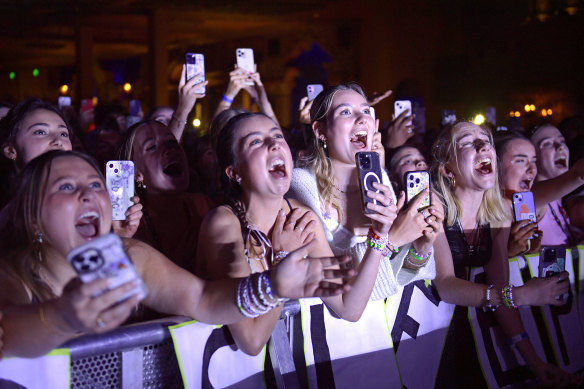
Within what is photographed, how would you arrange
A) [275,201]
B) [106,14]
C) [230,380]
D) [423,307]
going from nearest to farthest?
1. [230,380]
2. [275,201]
3. [423,307]
4. [106,14]

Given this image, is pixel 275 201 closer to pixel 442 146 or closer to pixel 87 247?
pixel 87 247

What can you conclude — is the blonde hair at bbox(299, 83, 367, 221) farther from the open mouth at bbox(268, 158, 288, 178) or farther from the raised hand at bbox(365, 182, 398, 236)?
the raised hand at bbox(365, 182, 398, 236)

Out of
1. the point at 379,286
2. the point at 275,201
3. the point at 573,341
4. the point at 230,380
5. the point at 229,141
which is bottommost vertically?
the point at 573,341

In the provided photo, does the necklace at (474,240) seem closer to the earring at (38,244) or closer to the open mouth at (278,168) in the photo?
the open mouth at (278,168)

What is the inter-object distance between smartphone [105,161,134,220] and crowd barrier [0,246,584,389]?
0.82 meters

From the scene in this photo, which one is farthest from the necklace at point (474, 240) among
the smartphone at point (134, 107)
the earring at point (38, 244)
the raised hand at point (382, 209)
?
the smartphone at point (134, 107)

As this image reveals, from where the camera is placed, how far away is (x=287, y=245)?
90.9 inches

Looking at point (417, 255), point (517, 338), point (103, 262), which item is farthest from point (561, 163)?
point (103, 262)

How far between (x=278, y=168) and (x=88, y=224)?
89cm

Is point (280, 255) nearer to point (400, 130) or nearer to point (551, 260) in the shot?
point (551, 260)

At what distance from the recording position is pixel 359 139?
10.4 feet

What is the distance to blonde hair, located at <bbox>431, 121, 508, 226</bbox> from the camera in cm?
338

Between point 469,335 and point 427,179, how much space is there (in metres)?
0.95

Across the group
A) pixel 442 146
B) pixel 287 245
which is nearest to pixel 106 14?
pixel 442 146
